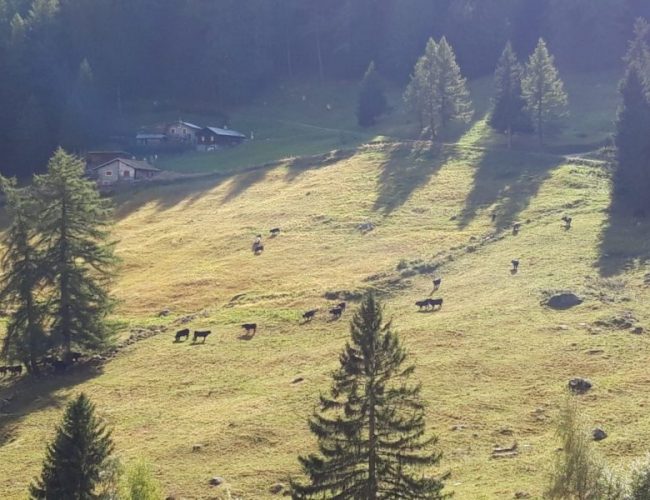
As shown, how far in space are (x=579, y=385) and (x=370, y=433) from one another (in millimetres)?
18633

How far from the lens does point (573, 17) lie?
451ft

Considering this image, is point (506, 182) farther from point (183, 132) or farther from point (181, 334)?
point (183, 132)

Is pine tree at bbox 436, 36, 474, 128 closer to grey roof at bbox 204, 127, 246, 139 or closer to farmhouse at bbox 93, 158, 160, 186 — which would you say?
grey roof at bbox 204, 127, 246, 139

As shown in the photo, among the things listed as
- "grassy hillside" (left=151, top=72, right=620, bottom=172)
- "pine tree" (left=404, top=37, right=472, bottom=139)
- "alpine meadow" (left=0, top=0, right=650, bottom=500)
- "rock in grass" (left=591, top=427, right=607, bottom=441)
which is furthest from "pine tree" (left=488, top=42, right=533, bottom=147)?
"rock in grass" (left=591, top=427, right=607, bottom=441)

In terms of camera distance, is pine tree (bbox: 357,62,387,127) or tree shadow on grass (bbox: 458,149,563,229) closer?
tree shadow on grass (bbox: 458,149,563,229)

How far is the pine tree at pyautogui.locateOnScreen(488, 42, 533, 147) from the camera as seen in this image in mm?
96812

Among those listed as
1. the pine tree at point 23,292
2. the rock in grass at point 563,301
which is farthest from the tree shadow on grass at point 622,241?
the pine tree at point 23,292

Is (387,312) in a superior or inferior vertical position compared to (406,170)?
inferior

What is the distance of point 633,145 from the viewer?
70.3m

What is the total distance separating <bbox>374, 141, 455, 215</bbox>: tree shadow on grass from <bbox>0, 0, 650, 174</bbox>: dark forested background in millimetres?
44065

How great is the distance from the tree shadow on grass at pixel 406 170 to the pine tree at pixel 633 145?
20710mm

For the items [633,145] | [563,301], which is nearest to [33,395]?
[563,301]

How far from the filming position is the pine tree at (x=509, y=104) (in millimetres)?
96812

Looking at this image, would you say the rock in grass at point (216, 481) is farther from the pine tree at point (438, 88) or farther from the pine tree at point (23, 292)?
the pine tree at point (438, 88)
